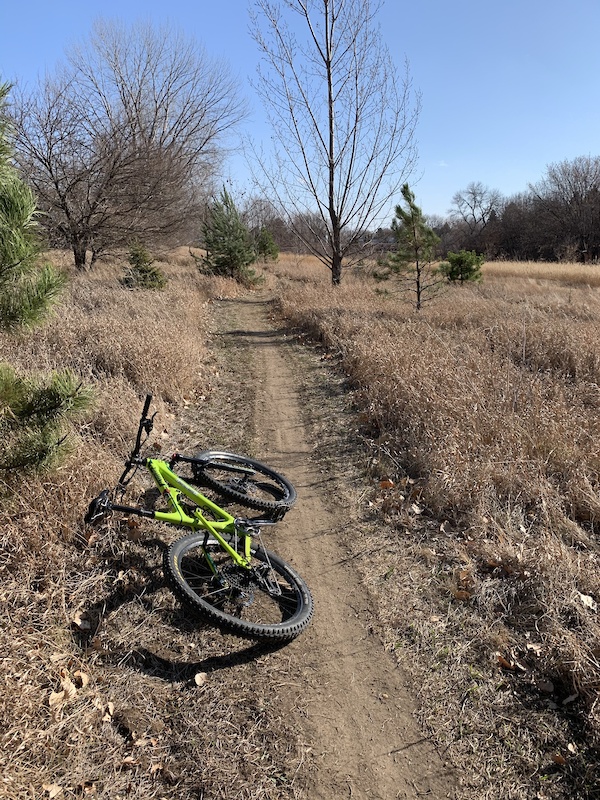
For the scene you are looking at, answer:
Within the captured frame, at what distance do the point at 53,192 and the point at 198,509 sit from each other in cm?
1313

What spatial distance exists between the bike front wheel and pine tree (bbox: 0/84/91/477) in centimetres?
112

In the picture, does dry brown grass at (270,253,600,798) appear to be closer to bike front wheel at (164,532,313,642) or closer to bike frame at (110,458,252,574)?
bike front wheel at (164,532,313,642)

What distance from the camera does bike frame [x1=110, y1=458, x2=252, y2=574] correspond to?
11.2 ft

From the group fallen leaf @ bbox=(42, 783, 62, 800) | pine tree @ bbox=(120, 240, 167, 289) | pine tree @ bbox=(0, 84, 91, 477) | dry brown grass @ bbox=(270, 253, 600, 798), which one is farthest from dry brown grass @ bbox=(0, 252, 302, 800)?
pine tree @ bbox=(120, 240, 167, 289)

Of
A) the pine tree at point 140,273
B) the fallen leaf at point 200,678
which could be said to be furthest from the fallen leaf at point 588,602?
the pine tree at point 140,273

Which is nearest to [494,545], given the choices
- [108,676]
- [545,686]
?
[545,686]

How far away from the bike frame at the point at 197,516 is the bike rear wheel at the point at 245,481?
708mm

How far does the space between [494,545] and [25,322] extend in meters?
3.67

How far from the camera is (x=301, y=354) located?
10.1m

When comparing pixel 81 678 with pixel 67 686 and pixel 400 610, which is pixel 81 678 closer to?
pixel 67 686

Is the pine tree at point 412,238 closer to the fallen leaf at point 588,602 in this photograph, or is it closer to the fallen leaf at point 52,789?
the fallen leaf at point 588,602

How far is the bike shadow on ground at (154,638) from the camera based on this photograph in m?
3.00

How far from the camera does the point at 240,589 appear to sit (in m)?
3.38

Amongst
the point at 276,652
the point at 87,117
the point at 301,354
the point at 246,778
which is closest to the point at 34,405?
the point at 276,652
